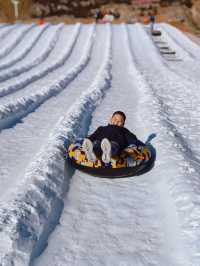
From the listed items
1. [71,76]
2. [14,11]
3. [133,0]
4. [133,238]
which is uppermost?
[133,0]

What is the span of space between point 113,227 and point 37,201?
725 mm

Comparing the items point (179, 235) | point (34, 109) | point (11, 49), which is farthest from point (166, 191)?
point (11, 49)

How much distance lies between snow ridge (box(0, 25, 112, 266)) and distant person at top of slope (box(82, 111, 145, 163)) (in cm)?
39

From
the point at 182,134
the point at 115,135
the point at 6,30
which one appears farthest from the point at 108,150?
the point at 6,30

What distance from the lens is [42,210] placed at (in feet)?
12.7

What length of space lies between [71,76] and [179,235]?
9263mm

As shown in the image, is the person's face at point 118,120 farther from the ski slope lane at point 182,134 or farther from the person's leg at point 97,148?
the ski slope lane at point 182,134

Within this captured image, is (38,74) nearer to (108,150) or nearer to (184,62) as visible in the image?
(184,62)

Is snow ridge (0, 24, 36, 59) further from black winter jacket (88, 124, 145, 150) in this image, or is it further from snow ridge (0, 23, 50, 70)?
black winter jacket (88, 124, 145, 150)

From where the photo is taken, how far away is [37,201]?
401 cm

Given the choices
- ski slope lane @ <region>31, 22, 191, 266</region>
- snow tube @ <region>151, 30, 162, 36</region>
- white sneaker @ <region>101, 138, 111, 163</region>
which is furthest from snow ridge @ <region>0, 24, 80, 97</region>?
snow tube @ <region>151, 30, 162, 36</region>

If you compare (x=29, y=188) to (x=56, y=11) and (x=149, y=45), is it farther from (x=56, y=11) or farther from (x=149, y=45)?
(x=56, y=11)

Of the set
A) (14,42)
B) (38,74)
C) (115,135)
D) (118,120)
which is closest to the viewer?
(115,135)

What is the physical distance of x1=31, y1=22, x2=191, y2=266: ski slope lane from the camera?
10.8 ft
